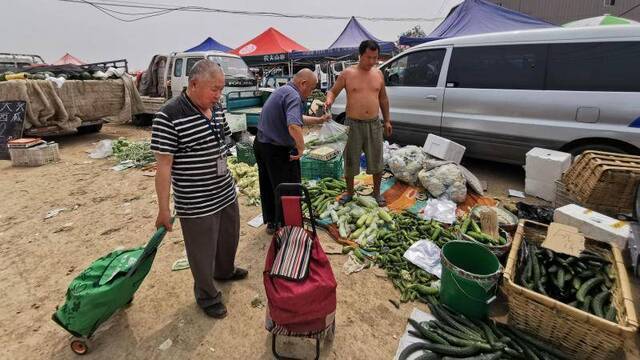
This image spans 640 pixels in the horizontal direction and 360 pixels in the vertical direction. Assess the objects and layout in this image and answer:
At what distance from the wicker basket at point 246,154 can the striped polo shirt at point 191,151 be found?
4019mm

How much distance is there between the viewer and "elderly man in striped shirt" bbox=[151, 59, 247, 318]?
2.07 metres

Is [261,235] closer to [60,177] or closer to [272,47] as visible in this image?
[60,177]

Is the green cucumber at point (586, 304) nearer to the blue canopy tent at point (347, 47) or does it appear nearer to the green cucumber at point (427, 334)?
the green cucumber at point (427, 334)

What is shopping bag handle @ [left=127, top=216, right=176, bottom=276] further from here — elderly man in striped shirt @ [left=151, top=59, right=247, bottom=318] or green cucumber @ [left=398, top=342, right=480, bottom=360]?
green cucumber @ [left=398, top=342, right=480, bottom=360]

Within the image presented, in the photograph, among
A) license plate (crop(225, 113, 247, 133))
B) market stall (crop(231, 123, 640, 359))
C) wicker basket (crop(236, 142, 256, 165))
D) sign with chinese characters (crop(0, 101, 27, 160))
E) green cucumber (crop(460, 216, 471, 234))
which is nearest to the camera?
market stall (crop(231, 123, 640, 359))

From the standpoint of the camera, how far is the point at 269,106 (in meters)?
3.36

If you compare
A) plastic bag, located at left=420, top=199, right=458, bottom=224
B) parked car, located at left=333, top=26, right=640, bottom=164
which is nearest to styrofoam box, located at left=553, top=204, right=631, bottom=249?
plastic bag, located at left=420, top=199, right=458, bottom=224

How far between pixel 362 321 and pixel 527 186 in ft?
11.9

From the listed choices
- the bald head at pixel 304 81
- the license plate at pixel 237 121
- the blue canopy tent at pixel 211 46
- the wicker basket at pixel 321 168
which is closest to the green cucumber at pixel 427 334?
the bald head at pixel 304 81

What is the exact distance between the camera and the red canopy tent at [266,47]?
16891 millimetres

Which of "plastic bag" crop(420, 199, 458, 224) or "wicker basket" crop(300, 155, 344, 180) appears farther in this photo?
"wicker basket" crop(300, 155, 344, 180)

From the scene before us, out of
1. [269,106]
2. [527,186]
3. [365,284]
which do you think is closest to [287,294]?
[365,284]

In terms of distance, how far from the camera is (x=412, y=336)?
243 cm

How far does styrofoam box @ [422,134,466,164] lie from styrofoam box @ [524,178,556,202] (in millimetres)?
1006
